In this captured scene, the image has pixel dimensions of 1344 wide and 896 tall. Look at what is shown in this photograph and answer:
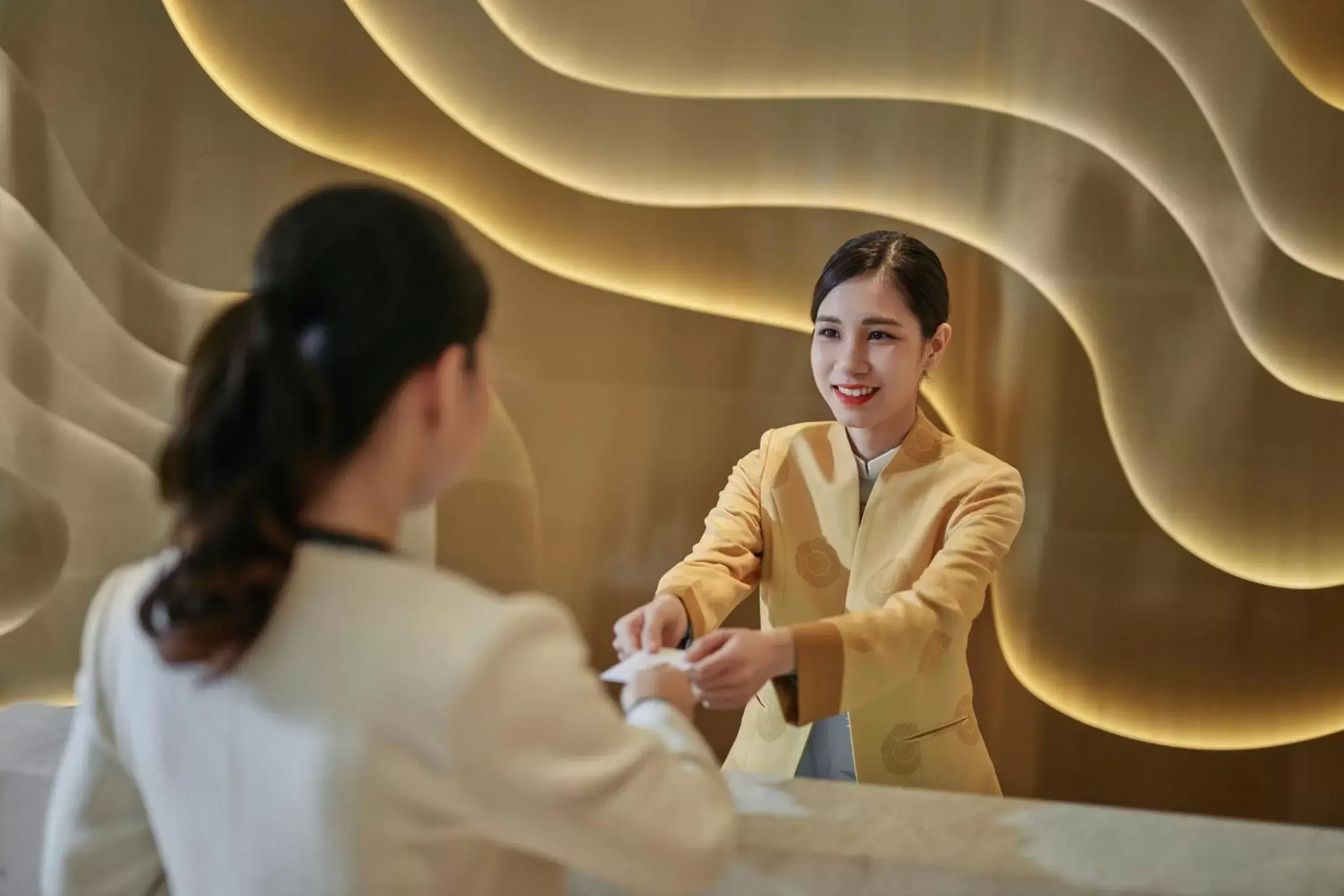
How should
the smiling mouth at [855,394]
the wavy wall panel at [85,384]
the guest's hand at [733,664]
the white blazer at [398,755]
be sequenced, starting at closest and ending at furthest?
the white blazer at [398,755] → the guest's hand at [733,664] → the smiling mouth at [855,394] → the wavy wall panel at [85,384]

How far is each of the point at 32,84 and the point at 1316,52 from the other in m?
2.56

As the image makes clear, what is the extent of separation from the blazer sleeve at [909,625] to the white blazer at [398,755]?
21.6 inches

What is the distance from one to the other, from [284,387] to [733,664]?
644mm

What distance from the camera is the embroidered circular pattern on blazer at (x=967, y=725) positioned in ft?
5.03

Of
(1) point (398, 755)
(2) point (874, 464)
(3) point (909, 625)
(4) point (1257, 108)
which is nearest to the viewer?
(1) point (398, 755)

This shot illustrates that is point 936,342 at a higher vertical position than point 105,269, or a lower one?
higher

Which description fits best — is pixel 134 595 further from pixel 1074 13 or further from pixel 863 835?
pixel 1074 13

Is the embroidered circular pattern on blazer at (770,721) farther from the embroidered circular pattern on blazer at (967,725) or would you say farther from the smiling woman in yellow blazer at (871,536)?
the embroidered circular pattern on blazer at (967,725)

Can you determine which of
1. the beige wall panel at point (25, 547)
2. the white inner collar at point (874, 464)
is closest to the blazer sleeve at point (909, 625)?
the white inner collar at point (874, 464)

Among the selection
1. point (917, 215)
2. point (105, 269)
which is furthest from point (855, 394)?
point (105, 269)

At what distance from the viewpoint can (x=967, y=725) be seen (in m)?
1.54

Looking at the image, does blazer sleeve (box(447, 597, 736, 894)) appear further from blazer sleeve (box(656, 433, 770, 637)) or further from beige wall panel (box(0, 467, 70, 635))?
beige wall panel (box(0, 467, 70, 635))

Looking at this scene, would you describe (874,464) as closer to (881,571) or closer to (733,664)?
(881,571)

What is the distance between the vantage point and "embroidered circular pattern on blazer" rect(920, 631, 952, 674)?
1383mm
